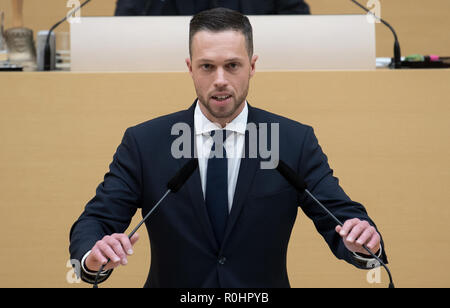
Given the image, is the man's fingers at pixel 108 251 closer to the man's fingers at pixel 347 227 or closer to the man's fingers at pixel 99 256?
the man's fingers at pixel 99 256

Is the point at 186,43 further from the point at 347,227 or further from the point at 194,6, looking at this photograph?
the point at 347,227

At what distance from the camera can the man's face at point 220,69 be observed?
0.99m

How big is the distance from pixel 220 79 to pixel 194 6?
36.2 inches

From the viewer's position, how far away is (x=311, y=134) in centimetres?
109

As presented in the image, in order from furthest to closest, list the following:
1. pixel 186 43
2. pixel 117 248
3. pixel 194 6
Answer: pixel 194 6, pixel 186 43, pixel 117 248

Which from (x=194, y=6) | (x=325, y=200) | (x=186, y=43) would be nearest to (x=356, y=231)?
(x=325, y=200)

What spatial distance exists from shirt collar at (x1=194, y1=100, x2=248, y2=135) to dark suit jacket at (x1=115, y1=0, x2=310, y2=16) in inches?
32.4

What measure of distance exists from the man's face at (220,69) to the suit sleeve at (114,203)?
0.15m

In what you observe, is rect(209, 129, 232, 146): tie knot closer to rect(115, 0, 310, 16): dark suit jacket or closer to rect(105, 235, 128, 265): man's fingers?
rect(105, 235, 128, 265): man's fingers

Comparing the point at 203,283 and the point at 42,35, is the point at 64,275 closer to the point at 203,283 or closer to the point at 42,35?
A: the point at 203,283

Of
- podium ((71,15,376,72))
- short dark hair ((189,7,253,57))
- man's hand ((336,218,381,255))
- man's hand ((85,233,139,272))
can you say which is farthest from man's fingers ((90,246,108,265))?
podium ((71,15,376,72))

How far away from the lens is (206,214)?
3.27 feet

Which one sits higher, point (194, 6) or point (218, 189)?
point (194, 6)

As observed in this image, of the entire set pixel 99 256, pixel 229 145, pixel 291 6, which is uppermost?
pixel 291 6
